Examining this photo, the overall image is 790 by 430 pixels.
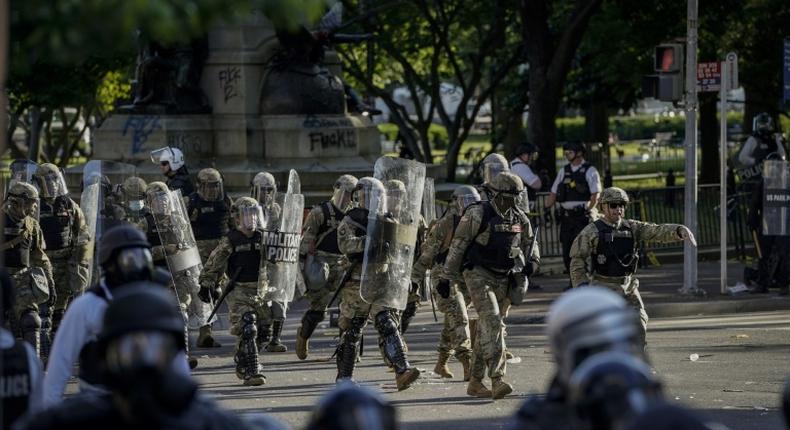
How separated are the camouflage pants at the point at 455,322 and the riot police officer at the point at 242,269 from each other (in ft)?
4.69

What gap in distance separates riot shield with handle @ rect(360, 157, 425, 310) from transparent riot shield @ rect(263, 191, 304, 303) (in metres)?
0.96

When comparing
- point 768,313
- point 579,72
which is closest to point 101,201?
point 768,313

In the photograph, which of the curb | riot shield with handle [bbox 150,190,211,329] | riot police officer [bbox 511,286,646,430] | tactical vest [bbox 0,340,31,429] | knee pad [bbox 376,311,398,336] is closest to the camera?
riot police officer [bbox 511,286,646,430]

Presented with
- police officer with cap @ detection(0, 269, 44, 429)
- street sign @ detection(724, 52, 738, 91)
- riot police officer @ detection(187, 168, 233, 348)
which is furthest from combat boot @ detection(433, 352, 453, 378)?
police officer with cap @ detection(0, 269, 44, 429)

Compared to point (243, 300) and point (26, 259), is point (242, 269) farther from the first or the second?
point (26, 259)

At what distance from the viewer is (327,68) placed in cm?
2456

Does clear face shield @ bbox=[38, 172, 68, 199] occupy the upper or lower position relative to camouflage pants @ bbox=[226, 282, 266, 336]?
upper

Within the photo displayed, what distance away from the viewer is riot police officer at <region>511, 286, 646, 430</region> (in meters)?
5.18

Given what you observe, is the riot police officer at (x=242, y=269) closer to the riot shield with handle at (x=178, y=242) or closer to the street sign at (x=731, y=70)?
the riot shield with handle at (x=178, y=242)

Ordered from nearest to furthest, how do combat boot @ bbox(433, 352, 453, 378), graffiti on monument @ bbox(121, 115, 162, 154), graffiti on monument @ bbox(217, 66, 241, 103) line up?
combat boot @ bbox(433, 352, 453, 378)
graffiti on monument @ bbox(121, 115, 162, 154)
graffiti on monument @ bbox(217, 66, 241, 103)

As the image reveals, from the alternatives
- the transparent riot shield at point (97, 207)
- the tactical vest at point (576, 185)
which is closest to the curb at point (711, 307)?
the tactical vest at point (576, 185)

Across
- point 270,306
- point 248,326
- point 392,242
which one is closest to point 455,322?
point 392,242

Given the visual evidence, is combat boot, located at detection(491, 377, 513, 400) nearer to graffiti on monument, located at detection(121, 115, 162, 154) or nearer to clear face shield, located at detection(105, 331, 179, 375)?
clear face shield, located at detection(105, 331, 179, 375)

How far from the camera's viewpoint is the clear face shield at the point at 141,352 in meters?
5.00
